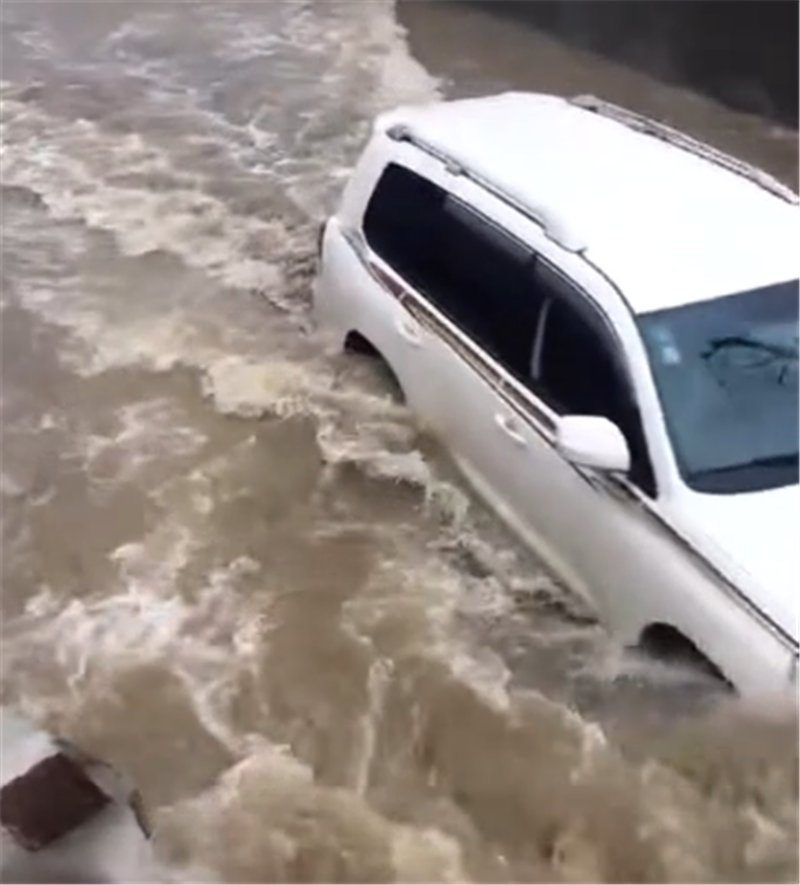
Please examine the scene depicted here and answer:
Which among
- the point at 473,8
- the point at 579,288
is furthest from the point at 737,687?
the point at 473,8

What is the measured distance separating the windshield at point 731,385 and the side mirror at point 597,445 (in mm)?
189

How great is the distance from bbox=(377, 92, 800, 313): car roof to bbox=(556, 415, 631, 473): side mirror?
50 cm

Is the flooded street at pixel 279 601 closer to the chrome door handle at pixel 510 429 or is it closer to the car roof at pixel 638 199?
the chrome door handle at pixel 510 429

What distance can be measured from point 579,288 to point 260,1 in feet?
30.2

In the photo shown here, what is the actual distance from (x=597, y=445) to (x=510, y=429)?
2.44 feet

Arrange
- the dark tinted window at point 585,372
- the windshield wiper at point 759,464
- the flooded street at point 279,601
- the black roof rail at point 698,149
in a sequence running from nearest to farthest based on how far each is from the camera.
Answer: the flooded street at point 279,601
the windshield wiper at point 759,464
the dark tinted window at point 585,372
the black roof rail at point 698,149

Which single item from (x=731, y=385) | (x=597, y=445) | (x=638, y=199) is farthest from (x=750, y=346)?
(x=638, y=199)

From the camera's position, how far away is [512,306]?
6.94m

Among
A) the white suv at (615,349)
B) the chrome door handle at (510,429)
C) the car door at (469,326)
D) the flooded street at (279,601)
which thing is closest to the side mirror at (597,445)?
the white suv at (615,349)

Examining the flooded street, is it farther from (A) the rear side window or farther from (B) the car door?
(A) the rear side window

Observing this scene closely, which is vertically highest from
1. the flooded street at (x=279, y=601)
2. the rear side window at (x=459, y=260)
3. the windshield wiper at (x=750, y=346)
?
the windshield wiper at (x=750, y=346)

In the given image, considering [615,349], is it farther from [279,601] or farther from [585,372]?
[279,601]

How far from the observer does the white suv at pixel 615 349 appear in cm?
602

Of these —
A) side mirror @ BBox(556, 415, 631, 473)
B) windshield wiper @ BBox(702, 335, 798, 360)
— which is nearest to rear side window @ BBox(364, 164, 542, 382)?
side mirror @ BBox(556, 415, 631, 473)
